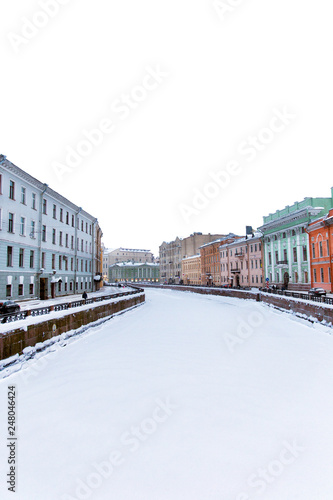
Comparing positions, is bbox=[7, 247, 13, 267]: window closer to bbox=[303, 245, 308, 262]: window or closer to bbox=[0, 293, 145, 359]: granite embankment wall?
bbox=[0, 293, 145, 359]: granite embankment wall

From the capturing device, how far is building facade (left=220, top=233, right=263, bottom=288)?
5191 centimetres

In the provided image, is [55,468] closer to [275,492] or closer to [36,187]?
[275,492]

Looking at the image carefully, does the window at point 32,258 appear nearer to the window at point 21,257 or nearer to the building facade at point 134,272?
the window at point 21,257

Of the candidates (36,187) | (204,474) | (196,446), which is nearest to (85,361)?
(196,446)

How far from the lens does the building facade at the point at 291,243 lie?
37.8 metres

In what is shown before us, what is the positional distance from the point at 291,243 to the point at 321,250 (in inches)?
292

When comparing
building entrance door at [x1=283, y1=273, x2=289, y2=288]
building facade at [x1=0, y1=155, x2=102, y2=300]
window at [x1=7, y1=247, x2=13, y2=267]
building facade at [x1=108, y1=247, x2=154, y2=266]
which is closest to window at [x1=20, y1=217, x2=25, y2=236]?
building facade at [x1=0, y1=155, x2=102, y2=300]

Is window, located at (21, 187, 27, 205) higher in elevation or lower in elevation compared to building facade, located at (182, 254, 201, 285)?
higher

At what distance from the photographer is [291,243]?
1634 inches

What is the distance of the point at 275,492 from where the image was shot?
155 inches

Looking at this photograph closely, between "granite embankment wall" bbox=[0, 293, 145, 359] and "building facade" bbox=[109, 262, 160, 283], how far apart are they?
101770mm

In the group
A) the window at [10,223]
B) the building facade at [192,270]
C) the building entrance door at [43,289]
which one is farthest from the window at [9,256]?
the building facade at [192,270]

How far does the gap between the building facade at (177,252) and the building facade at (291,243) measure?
1519 inches

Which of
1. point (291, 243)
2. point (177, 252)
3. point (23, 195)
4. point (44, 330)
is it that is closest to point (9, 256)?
point (23, 195)
